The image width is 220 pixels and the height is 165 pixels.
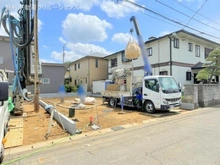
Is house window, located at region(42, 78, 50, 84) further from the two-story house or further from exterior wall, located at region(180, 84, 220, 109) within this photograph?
exterior wall, located at region(180, 84, 220, 109)

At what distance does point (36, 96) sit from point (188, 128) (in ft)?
23.4

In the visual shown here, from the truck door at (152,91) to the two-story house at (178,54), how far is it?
26.3 feet

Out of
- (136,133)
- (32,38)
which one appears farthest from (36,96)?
(136,133)

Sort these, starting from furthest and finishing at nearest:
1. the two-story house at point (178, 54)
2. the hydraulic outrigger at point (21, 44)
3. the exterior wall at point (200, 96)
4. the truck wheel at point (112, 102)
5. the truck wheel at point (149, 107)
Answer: the two-story house at point (178, 54) → the truck wheel at point (112, 102) → the exterior wall at point (200, 96) → the truck wheel at point (149, 107) → the hydraulic outrigger at point (21, 44)

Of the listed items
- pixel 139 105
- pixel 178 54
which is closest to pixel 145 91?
pixel 139 105

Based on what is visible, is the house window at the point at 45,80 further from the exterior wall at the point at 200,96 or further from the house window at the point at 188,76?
the house window at the point at 188,76

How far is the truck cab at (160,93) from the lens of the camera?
8.94 m

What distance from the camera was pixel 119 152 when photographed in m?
4.05

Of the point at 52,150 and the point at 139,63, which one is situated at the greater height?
the point at 139,63

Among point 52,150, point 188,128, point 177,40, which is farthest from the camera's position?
point 177,40

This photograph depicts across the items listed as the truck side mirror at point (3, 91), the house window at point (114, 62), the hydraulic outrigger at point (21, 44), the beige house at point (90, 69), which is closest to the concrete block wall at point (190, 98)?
the hydraulic outrigger at point (21, 44)

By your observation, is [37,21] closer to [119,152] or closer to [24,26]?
[24,26]

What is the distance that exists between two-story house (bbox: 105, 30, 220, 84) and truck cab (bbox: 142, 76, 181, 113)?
25.8ft

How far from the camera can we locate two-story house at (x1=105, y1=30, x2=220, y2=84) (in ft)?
55.1
